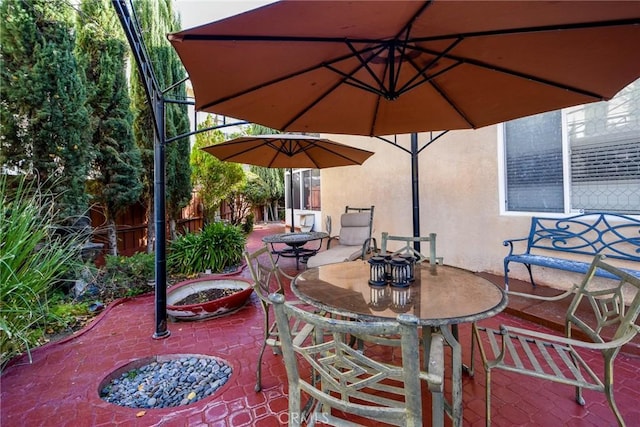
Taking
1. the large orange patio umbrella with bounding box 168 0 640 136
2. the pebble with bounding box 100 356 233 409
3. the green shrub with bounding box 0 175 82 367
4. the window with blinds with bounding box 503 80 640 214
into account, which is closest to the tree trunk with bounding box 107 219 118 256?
the green shrub with bounding box 0 175 82 367

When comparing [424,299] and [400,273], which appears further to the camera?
[400,273]

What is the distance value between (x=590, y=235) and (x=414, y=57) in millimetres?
3075

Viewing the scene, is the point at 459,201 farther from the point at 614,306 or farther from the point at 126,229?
the point at 126,229

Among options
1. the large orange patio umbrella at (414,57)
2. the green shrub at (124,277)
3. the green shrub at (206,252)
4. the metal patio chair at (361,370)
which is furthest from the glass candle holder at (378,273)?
the green shrub at (206,252)

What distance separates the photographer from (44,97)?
3551mm

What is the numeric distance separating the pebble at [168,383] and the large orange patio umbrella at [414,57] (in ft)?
6.96

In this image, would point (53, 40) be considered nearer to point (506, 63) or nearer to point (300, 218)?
point (506, 63)

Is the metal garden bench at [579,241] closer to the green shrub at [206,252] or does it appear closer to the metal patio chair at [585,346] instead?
the metal patio chair at [585,346]

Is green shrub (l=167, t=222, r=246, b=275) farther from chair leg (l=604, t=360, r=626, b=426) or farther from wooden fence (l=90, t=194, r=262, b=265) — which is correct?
chair leg (l=604, t=360, r=626, b=426)

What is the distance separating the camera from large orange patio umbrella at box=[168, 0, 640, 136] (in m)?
1.37

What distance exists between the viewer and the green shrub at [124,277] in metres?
4.23

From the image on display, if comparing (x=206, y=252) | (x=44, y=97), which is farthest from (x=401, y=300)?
(x=44, y=97)

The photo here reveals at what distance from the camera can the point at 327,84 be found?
2.21 meters

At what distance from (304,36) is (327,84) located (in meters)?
0.63
